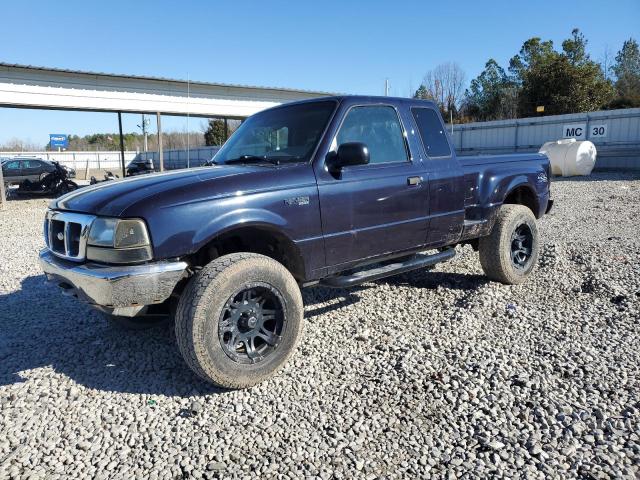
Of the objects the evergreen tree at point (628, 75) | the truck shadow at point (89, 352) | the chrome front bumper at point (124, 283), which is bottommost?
the truck shadow at point (89, 352)

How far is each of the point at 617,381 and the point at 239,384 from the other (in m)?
2.56

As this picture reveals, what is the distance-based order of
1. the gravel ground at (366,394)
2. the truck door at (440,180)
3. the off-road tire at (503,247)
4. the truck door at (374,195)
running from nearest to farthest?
the gravel ground at (366,394) < the truck door at (374,195) < the truck door at (440,180) < the off-road tire at (503,247)

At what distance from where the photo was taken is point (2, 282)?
6.15 meters

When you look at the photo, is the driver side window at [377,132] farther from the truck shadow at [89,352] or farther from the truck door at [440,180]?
the truck shadow at [89,352]

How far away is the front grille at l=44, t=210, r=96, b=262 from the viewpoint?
3086 millimetres

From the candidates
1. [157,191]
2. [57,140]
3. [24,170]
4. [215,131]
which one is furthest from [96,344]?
[57,140]

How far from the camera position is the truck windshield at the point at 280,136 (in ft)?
12.6

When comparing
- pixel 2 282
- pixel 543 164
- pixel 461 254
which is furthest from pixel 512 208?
pixel 2 282

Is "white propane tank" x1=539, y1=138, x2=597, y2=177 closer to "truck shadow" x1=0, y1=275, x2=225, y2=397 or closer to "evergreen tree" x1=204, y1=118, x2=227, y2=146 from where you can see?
"truck shadow" x1=0, y1=275, x2=225, y2=397

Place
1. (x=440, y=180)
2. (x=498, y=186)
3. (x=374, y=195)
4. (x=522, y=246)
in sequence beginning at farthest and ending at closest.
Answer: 1. (x=522, y=246)
2. (x=498, y=186)
3. (x=440, y=180)
4. (x=374, y=195)

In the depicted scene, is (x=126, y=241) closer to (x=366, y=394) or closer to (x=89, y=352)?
(x=89, y=352)

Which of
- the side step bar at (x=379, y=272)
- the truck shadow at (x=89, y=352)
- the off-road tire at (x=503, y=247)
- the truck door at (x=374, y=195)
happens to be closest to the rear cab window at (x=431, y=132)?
the truck door at (x=374, y=195)

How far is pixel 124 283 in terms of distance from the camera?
2.86 metres

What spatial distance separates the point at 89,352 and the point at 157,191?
5.98 feet
